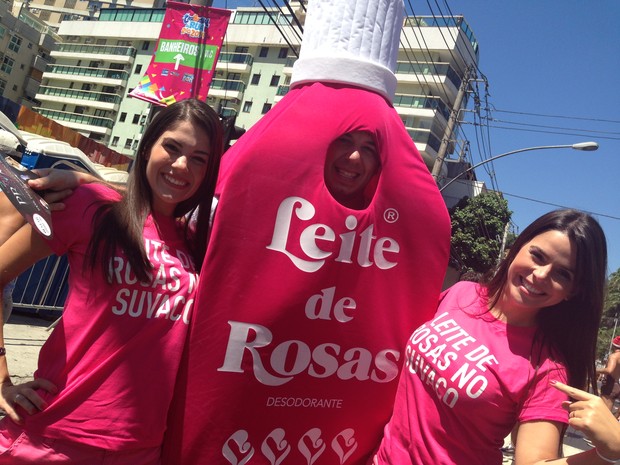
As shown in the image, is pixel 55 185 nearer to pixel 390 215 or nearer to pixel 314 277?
pixel 314 277

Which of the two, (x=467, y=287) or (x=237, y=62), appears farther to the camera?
(x=237, y=62)

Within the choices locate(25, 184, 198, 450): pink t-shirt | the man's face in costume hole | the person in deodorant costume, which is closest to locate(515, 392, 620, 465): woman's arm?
the person in deodorant costume

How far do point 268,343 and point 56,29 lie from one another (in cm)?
6784

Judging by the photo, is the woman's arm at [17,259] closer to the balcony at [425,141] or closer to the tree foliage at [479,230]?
the tree foliage at [479,230]

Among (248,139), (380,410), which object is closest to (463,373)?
(380,410)

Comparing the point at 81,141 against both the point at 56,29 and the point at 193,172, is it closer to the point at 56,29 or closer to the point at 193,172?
the point at 193,172

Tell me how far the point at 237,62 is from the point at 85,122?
48.6 ft

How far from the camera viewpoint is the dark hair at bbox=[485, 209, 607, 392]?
1.84m

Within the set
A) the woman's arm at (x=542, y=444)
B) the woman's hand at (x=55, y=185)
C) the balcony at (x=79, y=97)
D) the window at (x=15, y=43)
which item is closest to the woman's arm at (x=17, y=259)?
the woman's hand at (x=55, y=185)

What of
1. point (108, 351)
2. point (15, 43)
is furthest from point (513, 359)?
point (15, 43)

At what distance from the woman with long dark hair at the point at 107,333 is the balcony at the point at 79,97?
4905 cm

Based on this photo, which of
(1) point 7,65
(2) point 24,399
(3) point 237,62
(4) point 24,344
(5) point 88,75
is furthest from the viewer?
(5) point 88,75

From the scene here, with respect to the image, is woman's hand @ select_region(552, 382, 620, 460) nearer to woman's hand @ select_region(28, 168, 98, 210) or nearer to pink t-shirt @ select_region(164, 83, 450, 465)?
pink t-shirt @ select_region(164, 83, 450, 465)

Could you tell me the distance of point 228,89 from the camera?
42.9 meters
